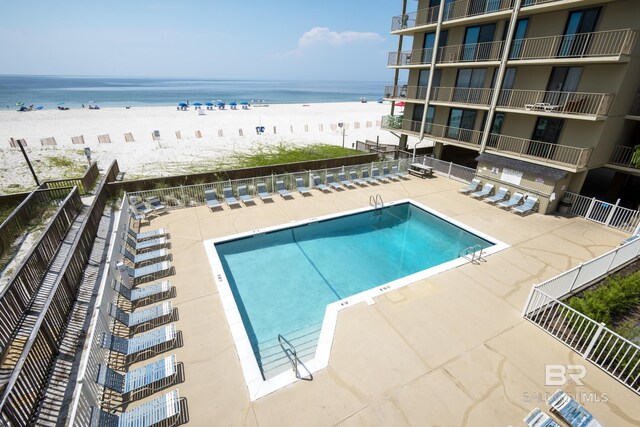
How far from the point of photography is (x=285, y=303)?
1018cm

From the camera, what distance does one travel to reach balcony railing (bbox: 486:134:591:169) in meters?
14.9

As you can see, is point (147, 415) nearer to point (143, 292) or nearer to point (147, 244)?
point (143, 292)

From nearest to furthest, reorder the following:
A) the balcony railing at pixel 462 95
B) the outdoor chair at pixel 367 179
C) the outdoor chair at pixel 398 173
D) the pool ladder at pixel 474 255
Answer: the pool ladder at pixel 474 255 < the balcony railing at pixel 462 95 < the outdoor chair at pixel 367 179 < the outdoor chair at pixel 398 173

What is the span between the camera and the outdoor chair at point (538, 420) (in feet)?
18.6

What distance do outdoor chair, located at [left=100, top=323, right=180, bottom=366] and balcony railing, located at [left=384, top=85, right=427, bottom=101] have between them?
2298 cm

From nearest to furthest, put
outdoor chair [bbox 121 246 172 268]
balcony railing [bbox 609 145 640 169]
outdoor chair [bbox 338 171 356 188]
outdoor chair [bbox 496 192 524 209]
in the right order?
outdoor chair [bbox 121 246 172 268], balcony railing [bbox 609 145 640 169], outdoor chair [bbox 496 192 524 209], outdoor chair [bbox 338 171 356 188]

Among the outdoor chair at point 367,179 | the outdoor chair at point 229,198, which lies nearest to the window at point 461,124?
the outdoor chair at point 367,179

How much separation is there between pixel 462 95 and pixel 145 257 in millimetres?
21659

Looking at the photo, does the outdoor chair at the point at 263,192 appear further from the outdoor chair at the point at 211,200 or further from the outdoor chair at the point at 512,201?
the outdoor chair at the point at 512,201

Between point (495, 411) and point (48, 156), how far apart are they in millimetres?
34305

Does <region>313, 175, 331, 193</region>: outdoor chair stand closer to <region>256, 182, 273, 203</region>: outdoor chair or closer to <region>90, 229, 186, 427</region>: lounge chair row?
<region>256, 182, 273, 203</region>: outdoor chair

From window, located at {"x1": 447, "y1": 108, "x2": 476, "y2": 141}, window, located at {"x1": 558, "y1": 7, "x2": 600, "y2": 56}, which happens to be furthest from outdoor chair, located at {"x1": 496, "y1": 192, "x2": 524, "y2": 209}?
window, located at {"x1": 558, "y1": 7, "x2": 600, "y2": 56}

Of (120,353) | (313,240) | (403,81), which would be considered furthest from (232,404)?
(403,81)

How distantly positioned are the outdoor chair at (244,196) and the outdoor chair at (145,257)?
238 inches
